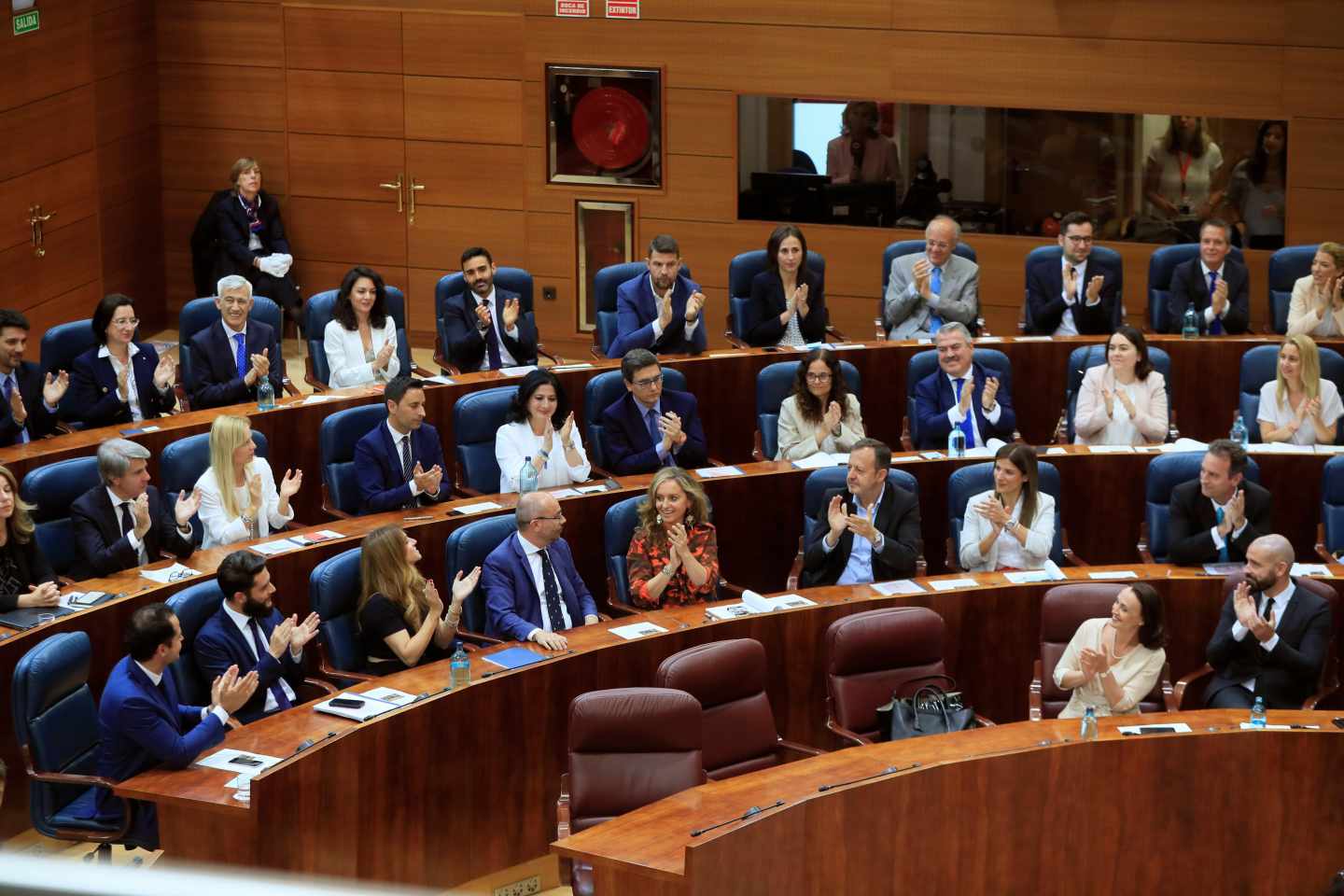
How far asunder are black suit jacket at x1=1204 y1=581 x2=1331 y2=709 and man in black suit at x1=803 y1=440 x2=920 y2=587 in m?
1.22

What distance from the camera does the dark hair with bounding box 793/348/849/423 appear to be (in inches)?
283

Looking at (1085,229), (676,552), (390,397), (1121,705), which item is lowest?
(1121,705)

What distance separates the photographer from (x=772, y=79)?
1016 cm

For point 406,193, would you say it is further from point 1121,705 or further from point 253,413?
point 1121,705

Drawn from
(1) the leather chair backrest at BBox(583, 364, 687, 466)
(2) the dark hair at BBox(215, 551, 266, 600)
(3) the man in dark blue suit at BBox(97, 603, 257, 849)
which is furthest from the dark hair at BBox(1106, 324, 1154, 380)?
(3) the man in dark blue suit at BBox(97, 603, 257, 849)

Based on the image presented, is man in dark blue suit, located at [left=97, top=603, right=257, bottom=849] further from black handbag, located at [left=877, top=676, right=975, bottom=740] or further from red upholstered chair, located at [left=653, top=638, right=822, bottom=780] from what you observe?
black handbag, located at [left=877, top=676, right=975, bottom=740]

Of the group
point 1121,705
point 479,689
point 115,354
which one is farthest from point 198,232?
point 1121,705

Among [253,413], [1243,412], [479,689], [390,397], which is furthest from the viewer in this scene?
[1243,412]

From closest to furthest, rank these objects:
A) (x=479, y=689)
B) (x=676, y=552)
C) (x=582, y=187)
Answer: (x=479, y=689) < (x=676, y=552) < (x=582, y=187)

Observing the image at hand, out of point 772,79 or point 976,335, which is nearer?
point 976,335

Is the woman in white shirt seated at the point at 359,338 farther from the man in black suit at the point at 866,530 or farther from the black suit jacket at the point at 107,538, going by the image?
the man in black suit at the point at 866,530

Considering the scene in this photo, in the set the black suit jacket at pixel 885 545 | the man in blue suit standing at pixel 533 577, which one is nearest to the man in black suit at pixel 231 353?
the man in blue suit standing at pixel 533 577

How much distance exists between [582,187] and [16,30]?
346cm

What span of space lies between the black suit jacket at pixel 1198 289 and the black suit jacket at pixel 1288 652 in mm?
3224
